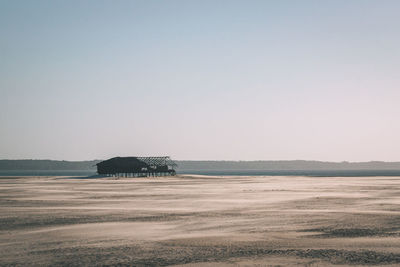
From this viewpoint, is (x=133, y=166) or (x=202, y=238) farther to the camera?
(x=133, y=166)

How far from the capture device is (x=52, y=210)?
21438 millimetres

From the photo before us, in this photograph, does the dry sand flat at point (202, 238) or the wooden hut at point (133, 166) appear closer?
the dry sand flat at point (202, 238)

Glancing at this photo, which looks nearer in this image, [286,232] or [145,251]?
[145,251]

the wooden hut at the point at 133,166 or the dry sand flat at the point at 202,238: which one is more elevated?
the wooden hut at the point at 133,166

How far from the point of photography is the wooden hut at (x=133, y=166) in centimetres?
10019

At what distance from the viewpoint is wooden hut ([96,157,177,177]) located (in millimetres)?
100188

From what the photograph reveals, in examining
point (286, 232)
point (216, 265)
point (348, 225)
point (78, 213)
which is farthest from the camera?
point (78, 213)

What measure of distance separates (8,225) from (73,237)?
3997 millimetres

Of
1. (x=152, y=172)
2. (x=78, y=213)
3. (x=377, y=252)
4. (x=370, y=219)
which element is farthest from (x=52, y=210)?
(x=152, y=172)

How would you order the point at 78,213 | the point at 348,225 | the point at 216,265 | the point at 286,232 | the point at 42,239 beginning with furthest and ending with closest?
the point at 78,213 < the point at 348,225 < the point at 286,232 < the point at 42,239 < the point at 216,265

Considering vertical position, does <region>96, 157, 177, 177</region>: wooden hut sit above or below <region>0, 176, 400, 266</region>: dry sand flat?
above

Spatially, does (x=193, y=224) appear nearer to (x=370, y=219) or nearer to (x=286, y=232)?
(x=286, y=232)

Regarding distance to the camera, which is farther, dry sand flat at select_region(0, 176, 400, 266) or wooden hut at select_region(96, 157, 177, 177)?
wooden hut at select_region(96, 157, 177, 177)

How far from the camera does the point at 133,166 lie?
102438 mm
